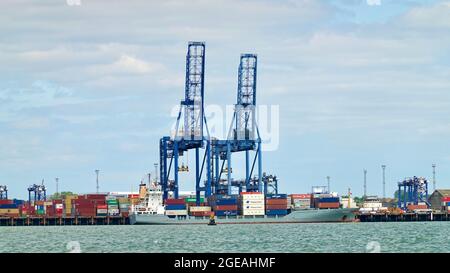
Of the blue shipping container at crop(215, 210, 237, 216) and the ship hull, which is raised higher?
the blue shipping container at crop(215, 210, 237, 216)

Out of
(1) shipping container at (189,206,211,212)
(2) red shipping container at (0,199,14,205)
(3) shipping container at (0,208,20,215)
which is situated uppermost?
(2) red shipping container at (0,199,14,205)

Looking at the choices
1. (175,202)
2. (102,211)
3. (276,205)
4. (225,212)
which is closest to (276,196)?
(276,205)

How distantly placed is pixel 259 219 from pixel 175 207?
14656 millimetres

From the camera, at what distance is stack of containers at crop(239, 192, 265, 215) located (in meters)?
158

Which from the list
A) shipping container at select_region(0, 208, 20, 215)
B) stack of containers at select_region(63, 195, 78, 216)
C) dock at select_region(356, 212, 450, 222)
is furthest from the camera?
shipping container at select_region(0, 208, 20, 215)

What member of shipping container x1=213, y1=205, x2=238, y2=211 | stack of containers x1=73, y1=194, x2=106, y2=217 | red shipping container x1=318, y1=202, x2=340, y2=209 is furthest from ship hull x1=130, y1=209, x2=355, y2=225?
stack of containers x1=73, y1=194, x2=106, y2=217

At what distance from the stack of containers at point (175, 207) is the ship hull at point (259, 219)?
3.47 ft

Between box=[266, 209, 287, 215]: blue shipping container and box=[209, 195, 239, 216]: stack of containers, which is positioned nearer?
box=[209, 195, 239, 216]: stack of containers

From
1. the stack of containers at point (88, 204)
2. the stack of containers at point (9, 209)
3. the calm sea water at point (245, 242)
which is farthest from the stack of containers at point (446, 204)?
the calm sea water at point (245, 242)

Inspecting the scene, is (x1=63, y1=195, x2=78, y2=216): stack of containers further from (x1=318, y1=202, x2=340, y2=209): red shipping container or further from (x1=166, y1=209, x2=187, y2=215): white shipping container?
(x1=318, y1=202, x2=340, y2=209): red shipping container
